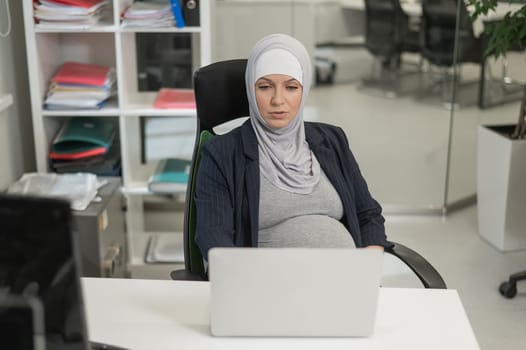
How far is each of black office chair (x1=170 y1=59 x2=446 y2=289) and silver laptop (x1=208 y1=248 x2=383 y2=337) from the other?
0.57 m

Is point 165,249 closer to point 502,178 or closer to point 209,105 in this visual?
point 209,105

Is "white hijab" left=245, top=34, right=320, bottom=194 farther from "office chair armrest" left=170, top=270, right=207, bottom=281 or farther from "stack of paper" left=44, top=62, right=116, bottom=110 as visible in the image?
"stack of paper" left=44, top=62, right=116, bottom=110

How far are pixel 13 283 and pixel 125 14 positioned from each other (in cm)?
219

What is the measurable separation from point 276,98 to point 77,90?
136cm

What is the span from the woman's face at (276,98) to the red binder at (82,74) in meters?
1.27

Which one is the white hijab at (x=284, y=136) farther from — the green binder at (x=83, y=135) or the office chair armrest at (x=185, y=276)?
the green binder at (x=83, y=135)

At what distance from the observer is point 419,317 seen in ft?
5.57

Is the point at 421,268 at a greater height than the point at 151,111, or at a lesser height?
lesser

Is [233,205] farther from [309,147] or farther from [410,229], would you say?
[410,229]

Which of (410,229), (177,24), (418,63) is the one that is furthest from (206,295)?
(418,63)

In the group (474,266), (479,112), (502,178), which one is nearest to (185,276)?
(474,266)

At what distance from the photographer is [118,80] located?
3123 millimetres

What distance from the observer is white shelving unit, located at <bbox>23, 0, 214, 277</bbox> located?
3.06m

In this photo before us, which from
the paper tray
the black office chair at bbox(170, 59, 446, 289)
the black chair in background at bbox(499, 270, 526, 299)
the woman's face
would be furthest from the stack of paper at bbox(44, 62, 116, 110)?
the black chair in background at bbox(499, 270, 526, 299)
